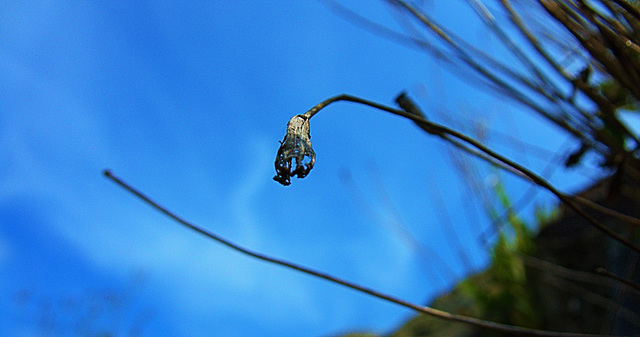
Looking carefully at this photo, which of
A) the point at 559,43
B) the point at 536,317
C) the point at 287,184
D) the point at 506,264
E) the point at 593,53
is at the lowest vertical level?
the point at 287,184

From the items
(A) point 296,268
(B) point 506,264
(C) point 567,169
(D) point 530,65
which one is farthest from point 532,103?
(B) point 506,264

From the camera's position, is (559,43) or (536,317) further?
(536,317)

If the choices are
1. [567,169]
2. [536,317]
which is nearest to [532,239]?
[536,317]

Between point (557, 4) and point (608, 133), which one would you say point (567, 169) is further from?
point (557, 4)

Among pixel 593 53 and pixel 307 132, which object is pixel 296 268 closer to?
pixel 307 132

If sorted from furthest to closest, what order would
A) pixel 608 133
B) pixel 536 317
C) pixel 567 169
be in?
pixel 536 317, pixel 567 169, pixel 608 133

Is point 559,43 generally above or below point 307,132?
above

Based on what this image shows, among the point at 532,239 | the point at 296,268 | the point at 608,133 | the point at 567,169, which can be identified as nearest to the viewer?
the point at 296,268
